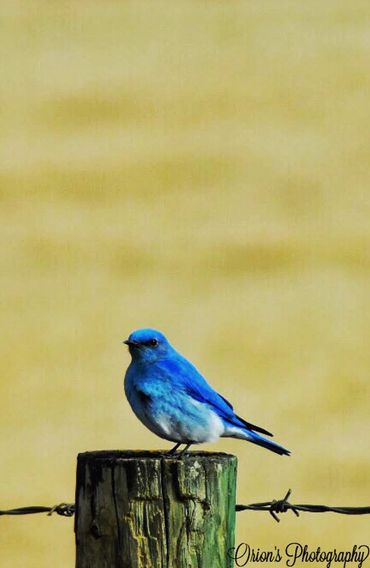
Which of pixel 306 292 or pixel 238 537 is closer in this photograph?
pixel 238 537

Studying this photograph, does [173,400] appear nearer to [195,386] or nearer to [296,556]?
[195,386]

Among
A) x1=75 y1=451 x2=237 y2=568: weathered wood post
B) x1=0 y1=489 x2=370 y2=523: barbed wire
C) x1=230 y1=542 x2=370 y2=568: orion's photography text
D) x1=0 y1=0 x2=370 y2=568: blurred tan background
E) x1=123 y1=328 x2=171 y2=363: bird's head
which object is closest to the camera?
x1=75 y1=451 x2=237 y2=568: weathered wood post

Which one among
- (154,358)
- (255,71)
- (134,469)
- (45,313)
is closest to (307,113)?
(255,71)

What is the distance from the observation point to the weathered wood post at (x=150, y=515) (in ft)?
16.7

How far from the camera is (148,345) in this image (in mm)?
6531

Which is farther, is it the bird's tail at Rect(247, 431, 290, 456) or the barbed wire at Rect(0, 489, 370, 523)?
the bird's tail at Rect(247, 431, 290, 456)

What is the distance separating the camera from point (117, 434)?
14.9m

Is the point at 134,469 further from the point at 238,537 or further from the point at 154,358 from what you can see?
the point at 238,537

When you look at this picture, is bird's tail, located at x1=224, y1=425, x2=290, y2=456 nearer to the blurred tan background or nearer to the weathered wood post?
the weathered wood post

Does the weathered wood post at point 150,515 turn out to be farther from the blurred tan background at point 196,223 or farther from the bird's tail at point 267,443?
the blurred tan background at point 196,223

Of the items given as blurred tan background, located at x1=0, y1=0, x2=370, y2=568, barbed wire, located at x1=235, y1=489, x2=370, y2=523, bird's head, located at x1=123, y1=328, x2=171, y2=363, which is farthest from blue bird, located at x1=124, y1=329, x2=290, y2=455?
blurred tan background, located at x1=0, y1=0, x2=370, y2=568

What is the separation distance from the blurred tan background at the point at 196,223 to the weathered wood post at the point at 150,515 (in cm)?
886

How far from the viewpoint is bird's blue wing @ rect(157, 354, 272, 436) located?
6.36 m

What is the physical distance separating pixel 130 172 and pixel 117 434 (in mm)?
4211
